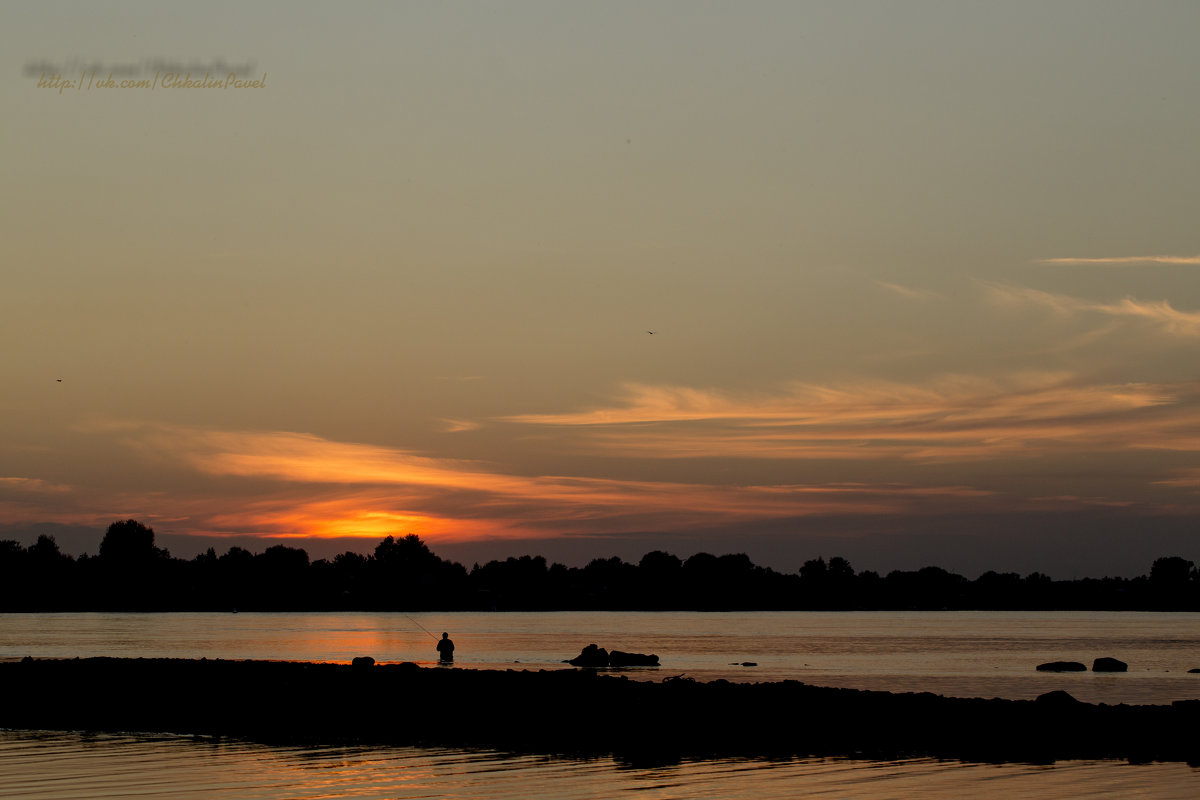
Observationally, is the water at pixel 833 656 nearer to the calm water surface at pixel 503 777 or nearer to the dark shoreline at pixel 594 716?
the dark shoreline at pixel 594 716

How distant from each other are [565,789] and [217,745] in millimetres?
14553

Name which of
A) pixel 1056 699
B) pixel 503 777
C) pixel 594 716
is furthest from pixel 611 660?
pixel 503 777

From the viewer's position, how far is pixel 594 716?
42281mm

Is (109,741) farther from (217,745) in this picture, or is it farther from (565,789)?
(565,789)

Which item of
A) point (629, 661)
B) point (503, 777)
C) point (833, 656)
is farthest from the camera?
point (833, 656)

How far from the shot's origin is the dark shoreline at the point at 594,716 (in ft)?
121

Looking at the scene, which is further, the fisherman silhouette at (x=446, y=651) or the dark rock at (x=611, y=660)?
the dark rock at (x=611, y=660)

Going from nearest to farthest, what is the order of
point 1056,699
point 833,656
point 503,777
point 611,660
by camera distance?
Result: point 503,777 < point 1056,699 < point 611,660 < point 833,656

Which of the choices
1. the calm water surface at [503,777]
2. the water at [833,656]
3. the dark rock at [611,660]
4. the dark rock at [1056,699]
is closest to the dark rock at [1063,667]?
the water at [833,656]

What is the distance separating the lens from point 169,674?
55.2 metres

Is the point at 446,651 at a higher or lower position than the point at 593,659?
higher

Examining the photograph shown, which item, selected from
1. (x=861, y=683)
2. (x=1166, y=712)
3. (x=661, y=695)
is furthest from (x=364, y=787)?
(x=861, y=683)

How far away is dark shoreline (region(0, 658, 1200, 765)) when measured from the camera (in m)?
36.9

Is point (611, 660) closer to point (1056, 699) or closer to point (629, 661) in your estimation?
point (629, 661)
